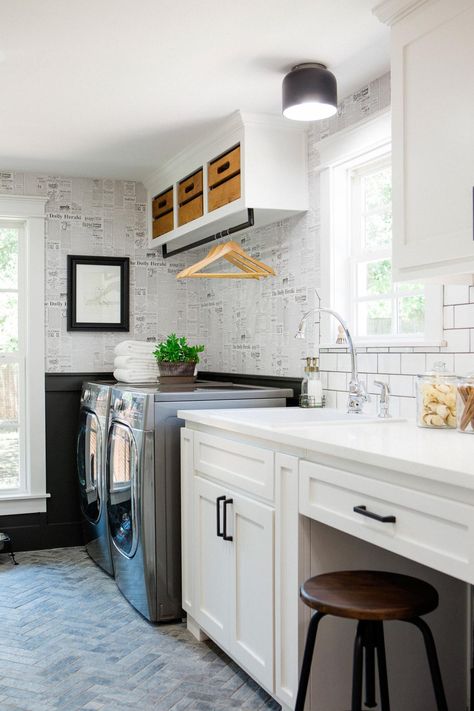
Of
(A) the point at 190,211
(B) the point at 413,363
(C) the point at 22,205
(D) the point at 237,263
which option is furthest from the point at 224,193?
(C) the point at 22,205

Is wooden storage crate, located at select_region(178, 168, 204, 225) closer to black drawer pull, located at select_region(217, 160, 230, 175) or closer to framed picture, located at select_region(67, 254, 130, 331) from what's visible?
black drawer pull, located at select_region(217, 160, 230, 175)

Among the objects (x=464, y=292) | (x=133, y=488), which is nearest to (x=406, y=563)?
(x=464, y=292)

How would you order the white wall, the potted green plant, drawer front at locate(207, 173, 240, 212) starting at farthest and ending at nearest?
the white wall
the potted green plant
drawer front at locate(207, 173, 240, 212)

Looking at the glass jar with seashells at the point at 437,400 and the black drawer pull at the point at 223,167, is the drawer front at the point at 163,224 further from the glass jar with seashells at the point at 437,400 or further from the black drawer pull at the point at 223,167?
the glass jar with seashells at the point at 437,400

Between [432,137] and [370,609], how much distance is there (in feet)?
4.34

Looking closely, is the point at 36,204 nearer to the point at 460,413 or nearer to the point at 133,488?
the point at 133,488

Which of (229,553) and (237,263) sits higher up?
(237,263)

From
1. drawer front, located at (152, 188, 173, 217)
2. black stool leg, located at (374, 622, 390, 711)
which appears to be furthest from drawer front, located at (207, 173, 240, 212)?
black stool leg, located at (374, 622, 390, 711)

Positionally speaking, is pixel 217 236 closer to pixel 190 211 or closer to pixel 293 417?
pixel 190 211

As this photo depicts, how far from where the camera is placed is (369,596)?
164cm

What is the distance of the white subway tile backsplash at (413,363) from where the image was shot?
8.49ft

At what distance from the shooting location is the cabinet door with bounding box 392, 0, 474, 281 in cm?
197

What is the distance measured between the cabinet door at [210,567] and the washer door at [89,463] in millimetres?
1051

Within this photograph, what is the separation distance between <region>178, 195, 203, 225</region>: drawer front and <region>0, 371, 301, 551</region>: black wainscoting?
3.15ft
